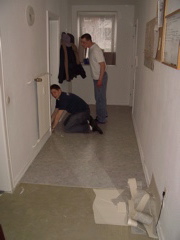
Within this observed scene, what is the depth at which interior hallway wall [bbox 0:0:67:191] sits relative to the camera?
7.15 feet

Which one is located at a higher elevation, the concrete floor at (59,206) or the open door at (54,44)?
the open door at (54,44)

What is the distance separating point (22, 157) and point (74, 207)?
0.86m

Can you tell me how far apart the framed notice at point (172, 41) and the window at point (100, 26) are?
377cm

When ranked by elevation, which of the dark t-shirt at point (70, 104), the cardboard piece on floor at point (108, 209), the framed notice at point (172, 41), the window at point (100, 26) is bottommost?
the cardboard piece on floor at point (108, 209)

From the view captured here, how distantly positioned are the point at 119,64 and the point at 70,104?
222 centimetres

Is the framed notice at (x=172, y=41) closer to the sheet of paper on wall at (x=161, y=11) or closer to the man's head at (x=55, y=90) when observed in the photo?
the sheet of paper on wall at (x=161, y=11)

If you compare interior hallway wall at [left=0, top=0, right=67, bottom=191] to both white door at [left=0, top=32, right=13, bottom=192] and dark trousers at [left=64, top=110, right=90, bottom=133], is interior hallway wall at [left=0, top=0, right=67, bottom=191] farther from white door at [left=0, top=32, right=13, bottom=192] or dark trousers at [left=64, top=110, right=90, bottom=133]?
dark trousers at [left=64, top=110, right=90, bottom=133]

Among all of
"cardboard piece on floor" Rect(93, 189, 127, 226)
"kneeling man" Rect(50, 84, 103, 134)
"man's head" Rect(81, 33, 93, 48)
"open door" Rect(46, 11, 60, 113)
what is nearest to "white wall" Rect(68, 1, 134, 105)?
"open door" Rect(46, 11, 60, 113)

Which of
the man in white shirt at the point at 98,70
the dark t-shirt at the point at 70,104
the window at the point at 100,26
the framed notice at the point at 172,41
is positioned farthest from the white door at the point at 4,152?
the window at the point at 100,26

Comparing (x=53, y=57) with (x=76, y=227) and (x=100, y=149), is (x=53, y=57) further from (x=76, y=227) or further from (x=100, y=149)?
(x=76, y=227)

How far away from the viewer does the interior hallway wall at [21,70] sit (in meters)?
2.18

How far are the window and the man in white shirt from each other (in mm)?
1494

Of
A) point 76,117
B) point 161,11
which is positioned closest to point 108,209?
point 161,11

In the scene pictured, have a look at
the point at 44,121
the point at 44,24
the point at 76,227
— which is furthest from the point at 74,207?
the point at 44,24
